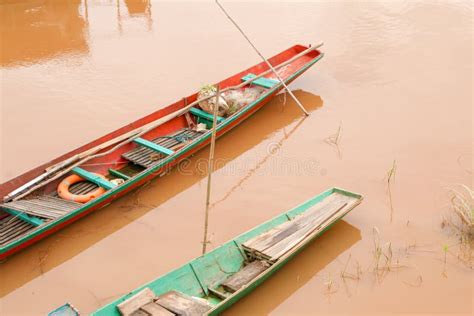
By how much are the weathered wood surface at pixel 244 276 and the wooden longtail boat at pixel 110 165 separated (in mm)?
1849

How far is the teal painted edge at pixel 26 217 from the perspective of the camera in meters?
5.69

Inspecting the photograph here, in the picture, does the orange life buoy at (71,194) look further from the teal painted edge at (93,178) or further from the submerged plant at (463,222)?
the submerged plant at (463,222)

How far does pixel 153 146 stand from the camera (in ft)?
22.9

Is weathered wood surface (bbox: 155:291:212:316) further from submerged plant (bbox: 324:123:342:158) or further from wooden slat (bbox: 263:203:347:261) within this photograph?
submerged plant (bbox: 324:123:342:158)

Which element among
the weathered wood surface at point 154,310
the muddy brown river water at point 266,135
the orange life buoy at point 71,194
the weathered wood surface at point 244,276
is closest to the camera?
the weathered wood surface at point 154,310

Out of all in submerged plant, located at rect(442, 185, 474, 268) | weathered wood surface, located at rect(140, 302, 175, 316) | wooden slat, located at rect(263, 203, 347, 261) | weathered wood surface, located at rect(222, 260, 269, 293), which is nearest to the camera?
weathered wood surface, located at rect(140, 302, 175, 316)

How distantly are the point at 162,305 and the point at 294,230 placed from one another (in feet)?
5.99

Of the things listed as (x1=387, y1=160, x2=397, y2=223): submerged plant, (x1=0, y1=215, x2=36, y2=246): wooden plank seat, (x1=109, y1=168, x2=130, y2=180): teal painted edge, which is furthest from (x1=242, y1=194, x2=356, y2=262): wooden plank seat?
(x1=0, y1=215, x2=36, y2=246): wooden plank seat

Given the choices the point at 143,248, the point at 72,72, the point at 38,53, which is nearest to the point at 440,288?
the point at 143,248

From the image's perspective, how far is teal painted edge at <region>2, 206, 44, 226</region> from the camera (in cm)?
569

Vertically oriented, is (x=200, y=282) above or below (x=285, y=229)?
below

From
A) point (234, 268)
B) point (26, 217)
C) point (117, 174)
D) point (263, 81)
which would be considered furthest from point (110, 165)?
point (263, 81)

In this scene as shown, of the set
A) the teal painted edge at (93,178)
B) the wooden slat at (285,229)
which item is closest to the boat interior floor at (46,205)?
the teal painted edge at (93,178)

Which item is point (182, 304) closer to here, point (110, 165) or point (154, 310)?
point (154, 310)
